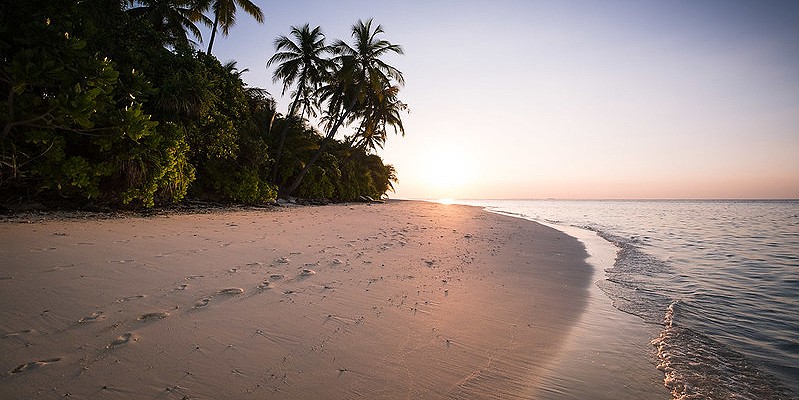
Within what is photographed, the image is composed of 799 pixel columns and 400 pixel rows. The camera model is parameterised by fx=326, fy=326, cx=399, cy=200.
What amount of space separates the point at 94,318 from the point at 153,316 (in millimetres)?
418

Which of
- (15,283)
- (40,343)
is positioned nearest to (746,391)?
(40,343)

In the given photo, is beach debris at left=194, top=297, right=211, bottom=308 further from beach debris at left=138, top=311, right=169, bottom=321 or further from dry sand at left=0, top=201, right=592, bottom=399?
beach debris at left=138, top=311, right=169, bottom=321

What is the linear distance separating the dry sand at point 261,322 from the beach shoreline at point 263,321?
0.01 metres

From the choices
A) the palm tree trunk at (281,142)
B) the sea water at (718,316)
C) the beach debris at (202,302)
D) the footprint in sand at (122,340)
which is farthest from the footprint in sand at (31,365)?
the palm tree trunk at (281,142)

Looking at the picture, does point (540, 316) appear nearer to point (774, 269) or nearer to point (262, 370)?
point (262, 370)

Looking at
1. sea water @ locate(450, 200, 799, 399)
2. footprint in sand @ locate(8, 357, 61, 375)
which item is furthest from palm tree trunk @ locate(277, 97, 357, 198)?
footprint in sand @ locate(8, 357, 61, 375)

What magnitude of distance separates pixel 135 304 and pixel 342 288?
210 cm

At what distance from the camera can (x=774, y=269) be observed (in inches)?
279

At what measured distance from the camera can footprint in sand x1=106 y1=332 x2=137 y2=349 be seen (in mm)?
2377

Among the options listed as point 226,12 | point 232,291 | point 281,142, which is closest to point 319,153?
point 281,142

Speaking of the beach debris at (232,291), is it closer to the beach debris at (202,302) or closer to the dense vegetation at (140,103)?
the beach debris at (202,302)

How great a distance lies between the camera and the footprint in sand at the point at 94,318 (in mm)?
2707

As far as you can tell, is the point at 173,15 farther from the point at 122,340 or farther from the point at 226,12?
the point at 122,340

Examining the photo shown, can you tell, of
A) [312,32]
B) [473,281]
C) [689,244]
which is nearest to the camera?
[473,281]
